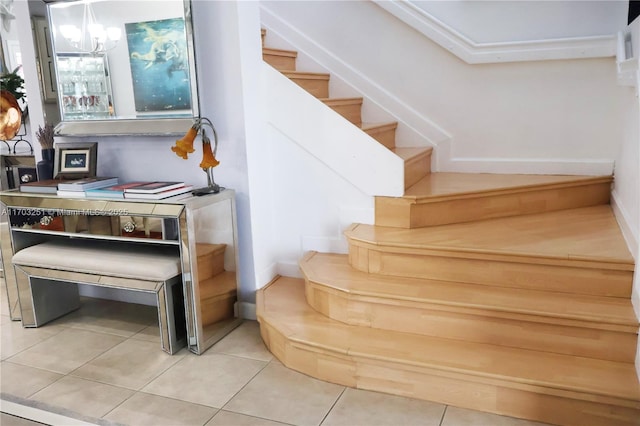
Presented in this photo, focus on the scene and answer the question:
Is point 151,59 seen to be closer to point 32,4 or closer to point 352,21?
point 32,4

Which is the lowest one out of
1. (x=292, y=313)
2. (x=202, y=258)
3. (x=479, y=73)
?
(x=292, y=313)

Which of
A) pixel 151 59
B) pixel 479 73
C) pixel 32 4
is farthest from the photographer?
pixel 479 73

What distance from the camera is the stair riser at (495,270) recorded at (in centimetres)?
217

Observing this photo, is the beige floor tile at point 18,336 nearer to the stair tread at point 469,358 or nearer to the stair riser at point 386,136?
the stair tread at point 469,358

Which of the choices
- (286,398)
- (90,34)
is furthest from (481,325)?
(90,34)

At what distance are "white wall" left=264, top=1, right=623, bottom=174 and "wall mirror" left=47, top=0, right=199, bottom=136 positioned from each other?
4.62ft

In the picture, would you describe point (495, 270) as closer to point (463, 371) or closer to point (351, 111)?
point (463, 371)

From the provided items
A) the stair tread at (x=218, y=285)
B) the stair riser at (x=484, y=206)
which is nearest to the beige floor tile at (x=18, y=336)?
the stair tread at (x=218, y=285)

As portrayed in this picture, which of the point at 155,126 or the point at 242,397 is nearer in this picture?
the point at 242,397

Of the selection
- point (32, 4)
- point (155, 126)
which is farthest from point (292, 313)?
point (32, 4)

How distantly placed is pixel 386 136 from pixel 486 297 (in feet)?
5.16

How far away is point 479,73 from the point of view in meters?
3.44

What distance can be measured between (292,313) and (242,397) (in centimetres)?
51

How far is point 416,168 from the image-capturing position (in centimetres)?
314
